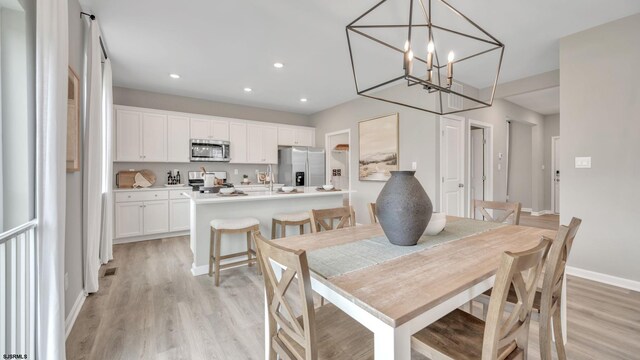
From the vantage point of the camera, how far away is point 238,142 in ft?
17.7

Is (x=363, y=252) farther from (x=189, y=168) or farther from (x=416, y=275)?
(x=189, y=168)

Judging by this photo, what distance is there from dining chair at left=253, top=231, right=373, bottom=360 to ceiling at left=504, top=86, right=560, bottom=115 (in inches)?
195

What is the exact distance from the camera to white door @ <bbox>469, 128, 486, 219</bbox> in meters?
4.95

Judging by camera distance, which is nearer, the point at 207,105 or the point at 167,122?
the point at 167,122

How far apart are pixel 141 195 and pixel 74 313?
260cm

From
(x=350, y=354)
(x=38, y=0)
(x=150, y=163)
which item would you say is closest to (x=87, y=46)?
(x=38, y=0)

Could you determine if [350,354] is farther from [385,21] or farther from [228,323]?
[385,21]

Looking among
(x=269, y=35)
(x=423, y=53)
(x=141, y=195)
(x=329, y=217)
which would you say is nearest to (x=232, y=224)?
(x=329, y=217)

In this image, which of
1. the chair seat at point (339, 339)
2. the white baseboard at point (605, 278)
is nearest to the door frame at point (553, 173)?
the white baseboard at point (605, 278)

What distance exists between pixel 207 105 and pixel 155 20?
113 inches

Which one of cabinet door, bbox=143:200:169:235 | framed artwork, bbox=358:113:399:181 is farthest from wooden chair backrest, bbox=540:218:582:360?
cabinet door, bbox=143:200:169:235

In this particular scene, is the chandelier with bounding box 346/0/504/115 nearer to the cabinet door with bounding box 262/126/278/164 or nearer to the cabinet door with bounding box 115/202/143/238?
the cabinet door with bounding box 262/126/278/164

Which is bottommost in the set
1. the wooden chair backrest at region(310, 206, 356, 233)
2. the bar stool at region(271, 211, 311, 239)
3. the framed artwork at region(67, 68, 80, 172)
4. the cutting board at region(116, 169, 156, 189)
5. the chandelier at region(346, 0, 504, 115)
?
the bar stool at region(271, 211, 311, 239)

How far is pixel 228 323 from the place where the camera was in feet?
6.52
